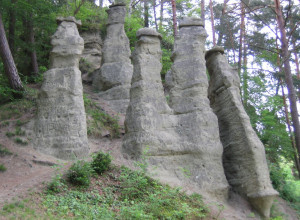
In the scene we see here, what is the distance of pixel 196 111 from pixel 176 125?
0.87 metres

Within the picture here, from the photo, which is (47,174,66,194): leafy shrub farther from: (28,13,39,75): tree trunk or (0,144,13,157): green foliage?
(28,13,39,75): tree trunk

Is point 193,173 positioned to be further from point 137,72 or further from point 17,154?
point 17,154

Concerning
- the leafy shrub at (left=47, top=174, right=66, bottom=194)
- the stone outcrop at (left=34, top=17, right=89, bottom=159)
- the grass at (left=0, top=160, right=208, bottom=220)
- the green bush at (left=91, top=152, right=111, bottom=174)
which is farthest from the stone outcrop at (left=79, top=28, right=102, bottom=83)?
the leafy shrub at (left=47, top=174, right=66, bottom=194)

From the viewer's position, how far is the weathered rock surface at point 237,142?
37.0 feet

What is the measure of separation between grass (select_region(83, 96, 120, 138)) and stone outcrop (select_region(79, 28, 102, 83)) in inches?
215

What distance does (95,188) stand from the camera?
9.57 m

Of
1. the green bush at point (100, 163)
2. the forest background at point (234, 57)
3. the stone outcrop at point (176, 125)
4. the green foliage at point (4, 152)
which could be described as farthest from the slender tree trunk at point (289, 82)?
the green foliage at point (4, 152)

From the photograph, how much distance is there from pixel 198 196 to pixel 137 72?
5026mm

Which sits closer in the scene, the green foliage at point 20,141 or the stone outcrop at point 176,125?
the stone outcrop at point 176,125

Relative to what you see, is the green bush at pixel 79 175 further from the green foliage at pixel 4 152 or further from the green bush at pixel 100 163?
the green foliage at pixel 4 152

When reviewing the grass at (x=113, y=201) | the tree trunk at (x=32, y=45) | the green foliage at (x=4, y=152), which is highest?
the tree trunk at (x=32, y=45)

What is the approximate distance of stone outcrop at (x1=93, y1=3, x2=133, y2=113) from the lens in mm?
17173

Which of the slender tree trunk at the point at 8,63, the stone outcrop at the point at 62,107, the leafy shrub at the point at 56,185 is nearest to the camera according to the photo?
the leafy shrub at the point at 56,185

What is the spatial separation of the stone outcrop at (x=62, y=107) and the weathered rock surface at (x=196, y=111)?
11.2 feet
